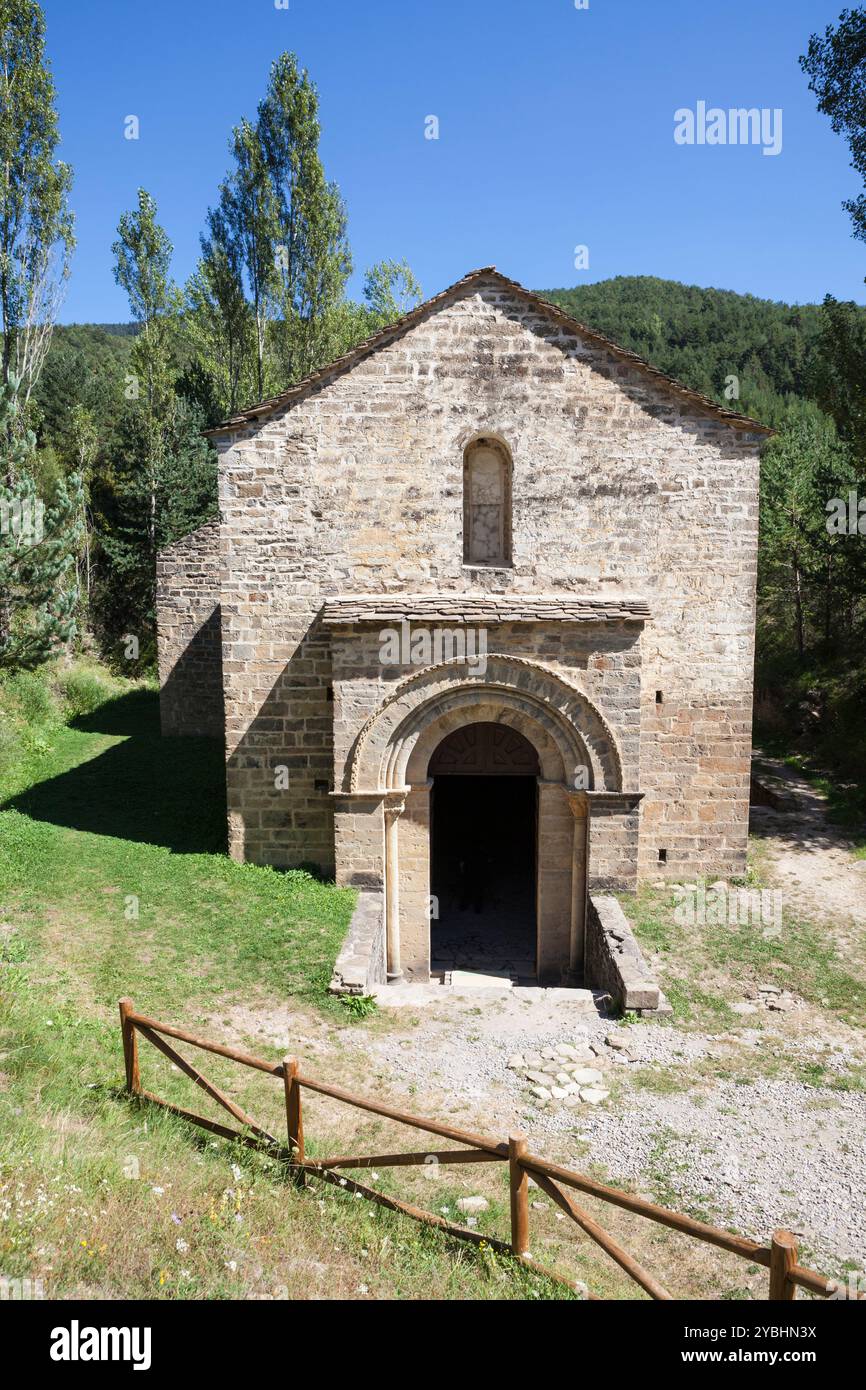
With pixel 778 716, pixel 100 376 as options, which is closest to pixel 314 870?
pixel 778 716

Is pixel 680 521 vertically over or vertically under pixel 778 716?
over

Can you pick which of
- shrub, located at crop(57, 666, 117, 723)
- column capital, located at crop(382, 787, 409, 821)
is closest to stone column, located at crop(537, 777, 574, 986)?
column capital, located at crop(382, 787, 409, 821)

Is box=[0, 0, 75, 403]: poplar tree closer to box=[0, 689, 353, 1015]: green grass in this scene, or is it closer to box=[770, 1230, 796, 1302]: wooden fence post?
box=[0, 689, 353, 1015]: green grass

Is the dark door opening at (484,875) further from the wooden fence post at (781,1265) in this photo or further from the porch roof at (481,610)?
the wooden fence post at (781,1265)

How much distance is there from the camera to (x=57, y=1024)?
7719mm

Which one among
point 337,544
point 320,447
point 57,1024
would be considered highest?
point 320,447

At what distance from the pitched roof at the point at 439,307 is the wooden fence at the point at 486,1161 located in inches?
317

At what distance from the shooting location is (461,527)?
37.9 ft

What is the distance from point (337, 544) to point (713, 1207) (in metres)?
8.76

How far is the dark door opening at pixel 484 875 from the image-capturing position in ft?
44.1

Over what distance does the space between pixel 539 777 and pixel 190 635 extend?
40.1ft

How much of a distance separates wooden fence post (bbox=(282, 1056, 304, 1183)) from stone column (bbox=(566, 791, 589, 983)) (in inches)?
250

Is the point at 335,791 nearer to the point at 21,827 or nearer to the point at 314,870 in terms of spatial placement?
the point at 314,870

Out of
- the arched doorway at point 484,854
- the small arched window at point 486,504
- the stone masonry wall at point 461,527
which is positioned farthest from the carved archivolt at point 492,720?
the small arched window at point 486,504
